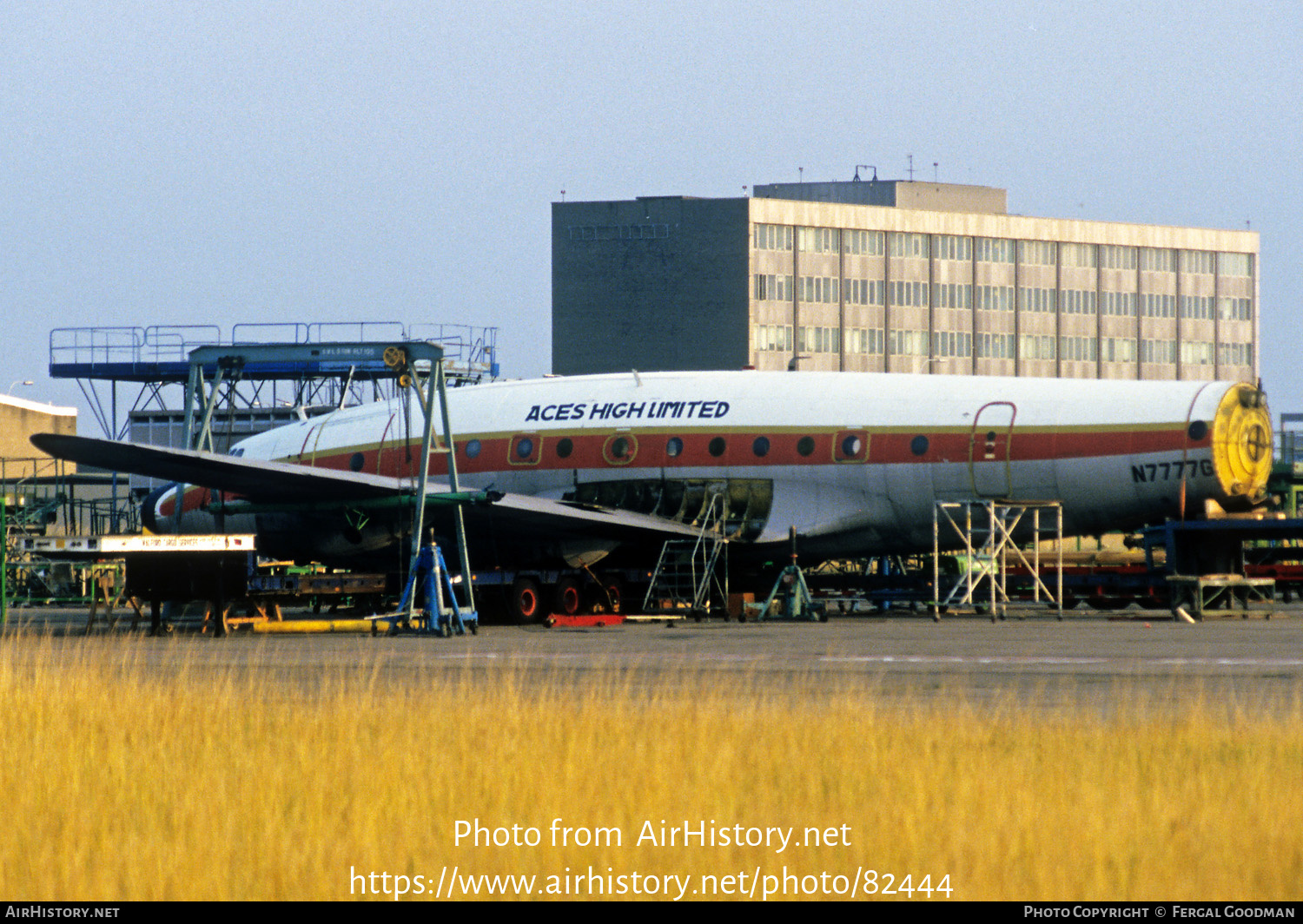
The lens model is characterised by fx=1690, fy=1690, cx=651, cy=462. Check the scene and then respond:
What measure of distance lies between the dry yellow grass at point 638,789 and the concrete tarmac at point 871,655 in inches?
67.0

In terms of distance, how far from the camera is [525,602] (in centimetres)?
3581

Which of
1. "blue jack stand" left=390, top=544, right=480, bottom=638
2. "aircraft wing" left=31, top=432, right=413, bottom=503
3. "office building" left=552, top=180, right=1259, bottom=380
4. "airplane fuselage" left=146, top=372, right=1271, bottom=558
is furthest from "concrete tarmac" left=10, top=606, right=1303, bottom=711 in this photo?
"office building" left=552, top=180, right=1259, bottom=380

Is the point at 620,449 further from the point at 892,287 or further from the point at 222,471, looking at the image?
the point at 892,287

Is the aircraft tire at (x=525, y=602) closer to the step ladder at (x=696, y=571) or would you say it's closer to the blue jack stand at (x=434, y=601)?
the step ladder at (x=696, y=571)

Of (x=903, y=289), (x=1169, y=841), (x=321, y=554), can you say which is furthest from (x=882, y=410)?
(x=903, y=289)

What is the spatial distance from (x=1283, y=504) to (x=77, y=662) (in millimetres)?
30589

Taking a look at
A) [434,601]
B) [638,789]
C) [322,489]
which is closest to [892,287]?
[322,489]

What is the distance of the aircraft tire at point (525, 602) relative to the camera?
35.7 metres

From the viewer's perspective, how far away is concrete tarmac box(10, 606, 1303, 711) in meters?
18.2

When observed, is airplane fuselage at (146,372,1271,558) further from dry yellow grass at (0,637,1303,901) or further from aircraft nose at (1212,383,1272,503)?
dry yellow grass at (0,637,1303,901)

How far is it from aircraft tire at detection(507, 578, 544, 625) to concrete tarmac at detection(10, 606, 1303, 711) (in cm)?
105

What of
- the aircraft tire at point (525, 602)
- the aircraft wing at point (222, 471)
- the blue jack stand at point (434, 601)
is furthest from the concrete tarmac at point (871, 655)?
the aircraft wing at point (222, 471)

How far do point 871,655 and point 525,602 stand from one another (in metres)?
13.4
